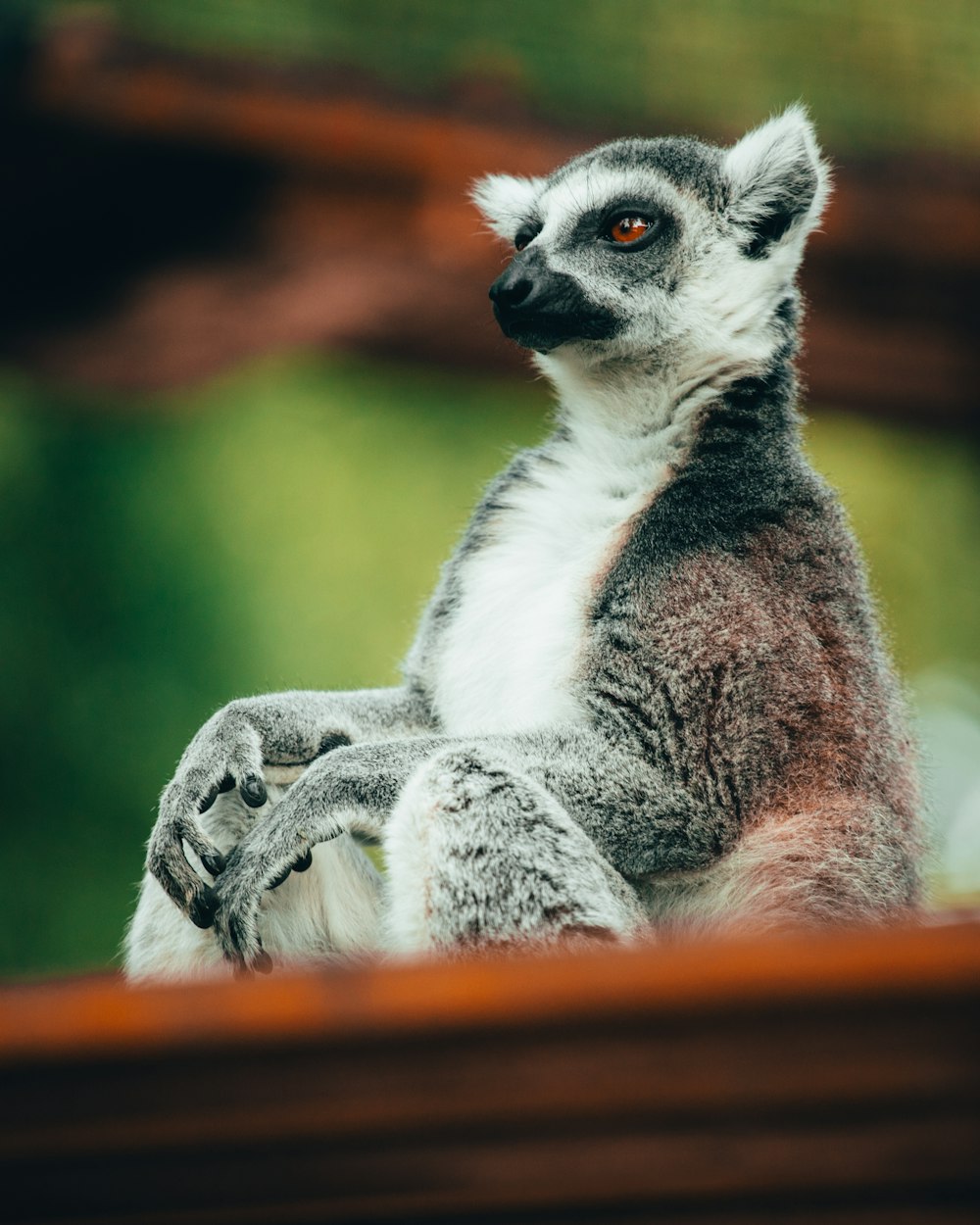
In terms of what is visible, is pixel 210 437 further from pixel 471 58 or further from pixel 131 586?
pixel 471 58

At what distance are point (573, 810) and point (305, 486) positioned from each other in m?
4.01

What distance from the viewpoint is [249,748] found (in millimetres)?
3377

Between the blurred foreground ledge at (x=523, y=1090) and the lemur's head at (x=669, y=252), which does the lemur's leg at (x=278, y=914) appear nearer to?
the blurred foreground ledge at (x=523, y=1090)

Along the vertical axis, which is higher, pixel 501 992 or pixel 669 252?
pixel 669 252

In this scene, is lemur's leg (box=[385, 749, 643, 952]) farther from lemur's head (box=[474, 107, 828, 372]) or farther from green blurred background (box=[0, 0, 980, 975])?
green blurred background (box=[0, 0, 980, 975])

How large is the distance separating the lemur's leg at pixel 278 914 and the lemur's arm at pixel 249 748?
2.8 inches

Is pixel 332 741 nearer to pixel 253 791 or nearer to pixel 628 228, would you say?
pixel 253 791

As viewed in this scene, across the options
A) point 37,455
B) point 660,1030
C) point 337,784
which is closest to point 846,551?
point 337,784

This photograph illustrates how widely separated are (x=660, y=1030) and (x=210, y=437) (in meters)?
5.53

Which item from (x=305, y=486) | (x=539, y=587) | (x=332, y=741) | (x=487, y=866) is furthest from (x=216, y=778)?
(x=305, y=486)

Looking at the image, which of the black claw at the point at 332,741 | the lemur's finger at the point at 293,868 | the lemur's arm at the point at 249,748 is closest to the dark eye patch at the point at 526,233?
the lemur's arm at the point at 249,748

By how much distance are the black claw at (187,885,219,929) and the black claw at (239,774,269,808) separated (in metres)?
0.23

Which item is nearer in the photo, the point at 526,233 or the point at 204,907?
the point at 204,907

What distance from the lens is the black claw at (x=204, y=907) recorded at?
3.12 m
